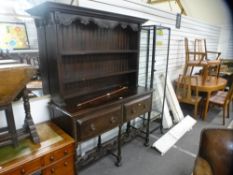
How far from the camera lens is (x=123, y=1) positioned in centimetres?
236

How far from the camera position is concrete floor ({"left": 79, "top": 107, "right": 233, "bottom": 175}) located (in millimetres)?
2054

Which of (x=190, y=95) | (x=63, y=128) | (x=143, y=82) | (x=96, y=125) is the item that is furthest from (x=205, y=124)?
(x=63, y=128)

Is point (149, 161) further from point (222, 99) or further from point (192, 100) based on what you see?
point (222, 99)

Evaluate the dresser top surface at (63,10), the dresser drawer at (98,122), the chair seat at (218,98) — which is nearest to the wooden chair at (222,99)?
the chair seat at (218,98)

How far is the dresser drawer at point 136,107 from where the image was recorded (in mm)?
1990

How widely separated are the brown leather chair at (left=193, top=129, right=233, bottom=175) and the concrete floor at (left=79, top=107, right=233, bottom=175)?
857 millimetres

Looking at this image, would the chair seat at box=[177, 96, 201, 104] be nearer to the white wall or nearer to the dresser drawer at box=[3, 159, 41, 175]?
the white wall

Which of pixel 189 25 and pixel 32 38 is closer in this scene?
pixel 32 38

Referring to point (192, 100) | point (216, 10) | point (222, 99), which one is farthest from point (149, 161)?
point (222, 99)

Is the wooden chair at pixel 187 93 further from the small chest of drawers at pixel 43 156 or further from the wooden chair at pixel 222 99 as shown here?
the small chest of drawers at pixel 43 156

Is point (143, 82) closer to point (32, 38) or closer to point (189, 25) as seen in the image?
point (32, 38)

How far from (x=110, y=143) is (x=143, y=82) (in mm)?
1224

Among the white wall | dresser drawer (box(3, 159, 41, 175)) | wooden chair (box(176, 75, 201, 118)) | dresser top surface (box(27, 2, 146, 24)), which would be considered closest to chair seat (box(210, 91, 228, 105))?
wooden chair (box(176, 75, 201, 118))

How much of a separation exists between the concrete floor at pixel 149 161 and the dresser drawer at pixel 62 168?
0.58 metres
